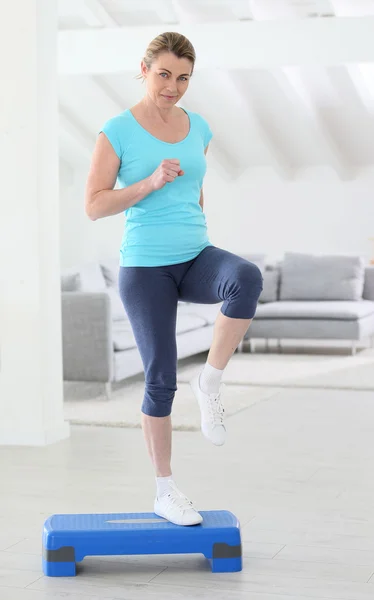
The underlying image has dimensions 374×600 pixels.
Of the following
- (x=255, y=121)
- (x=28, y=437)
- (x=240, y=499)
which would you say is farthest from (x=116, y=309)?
(x=255, y=121)

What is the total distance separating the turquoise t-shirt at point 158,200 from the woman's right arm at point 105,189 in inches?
1.0

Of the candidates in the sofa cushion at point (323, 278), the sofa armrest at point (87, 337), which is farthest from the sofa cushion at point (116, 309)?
the sofa cushion at point (323, 278)

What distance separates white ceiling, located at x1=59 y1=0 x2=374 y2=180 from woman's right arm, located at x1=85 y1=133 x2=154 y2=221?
6609 millimetres

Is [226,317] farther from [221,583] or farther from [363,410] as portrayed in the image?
[363,410]

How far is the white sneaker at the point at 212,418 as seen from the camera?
2.52 meters

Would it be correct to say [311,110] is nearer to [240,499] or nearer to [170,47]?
[240,499]

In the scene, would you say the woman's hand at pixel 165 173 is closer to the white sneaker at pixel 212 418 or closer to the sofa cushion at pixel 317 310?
the white sneaker at pixel 212 418

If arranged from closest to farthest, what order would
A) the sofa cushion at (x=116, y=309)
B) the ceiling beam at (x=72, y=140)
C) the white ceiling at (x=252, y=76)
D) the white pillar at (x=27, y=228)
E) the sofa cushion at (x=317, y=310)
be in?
the white pillar at (x=27, y=228), the sofa cushion at (x=116, y=309), the sofa cushion at (x=317, y=310), the white ceiling at (x=252, y=76), the ceiling beam at (x=72, y=140)

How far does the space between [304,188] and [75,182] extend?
3.47 metres

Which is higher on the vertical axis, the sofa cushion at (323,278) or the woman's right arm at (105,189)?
the woman's right arm at (105,189)

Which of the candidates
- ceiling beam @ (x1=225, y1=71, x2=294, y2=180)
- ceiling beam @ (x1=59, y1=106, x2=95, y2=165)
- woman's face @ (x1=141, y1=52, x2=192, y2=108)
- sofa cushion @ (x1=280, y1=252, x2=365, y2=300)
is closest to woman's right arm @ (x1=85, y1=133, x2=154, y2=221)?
woman's face @ (x1=141, y1=52, x2=192, y2=108)

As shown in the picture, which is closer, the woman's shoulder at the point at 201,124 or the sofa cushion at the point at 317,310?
the woman's shoulder at the point at 201,124

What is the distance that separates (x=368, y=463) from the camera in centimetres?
396

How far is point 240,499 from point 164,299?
1.12 metres
